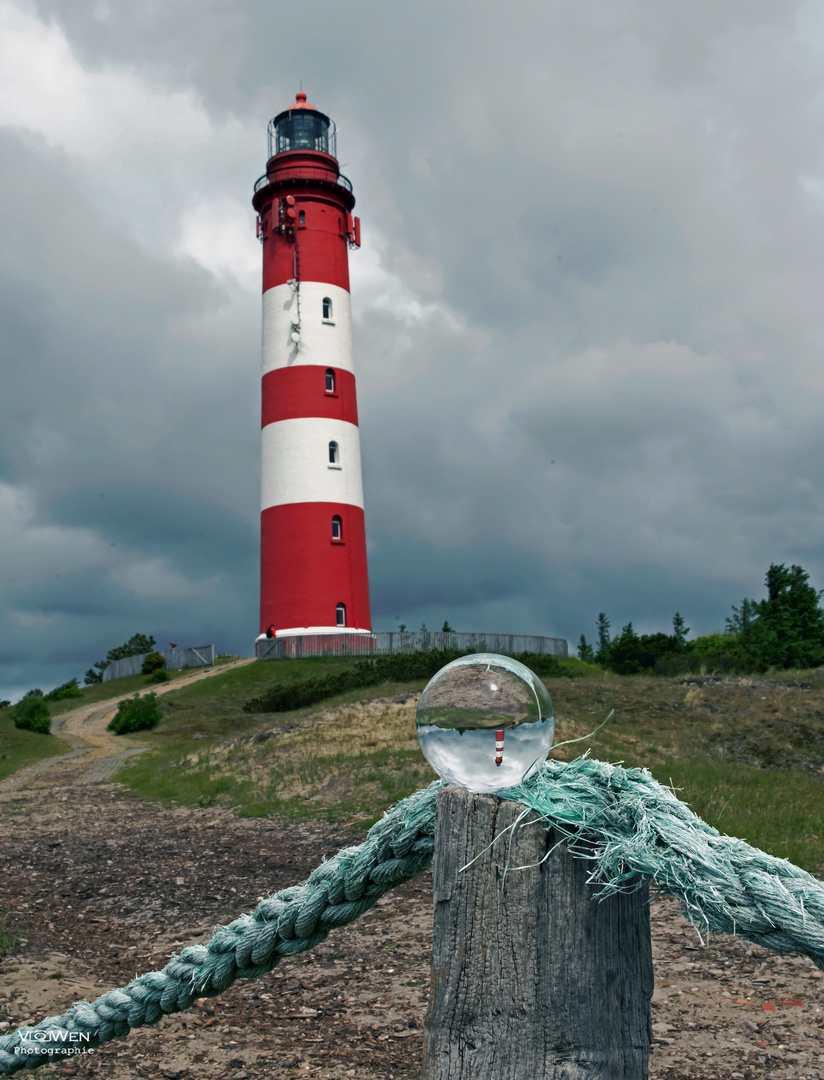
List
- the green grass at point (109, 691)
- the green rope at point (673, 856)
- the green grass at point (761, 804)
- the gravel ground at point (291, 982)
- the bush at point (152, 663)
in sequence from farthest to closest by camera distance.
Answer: the bush at point (152, 663) < the green grass at point (109, 691) < the green grass at point (761, 804) < the gravel ground at point (291, 982) < the green rope at point (673, 856)

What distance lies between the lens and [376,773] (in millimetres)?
Answer: 10867

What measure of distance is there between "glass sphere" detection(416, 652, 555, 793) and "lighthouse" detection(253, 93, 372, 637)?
1000 inches

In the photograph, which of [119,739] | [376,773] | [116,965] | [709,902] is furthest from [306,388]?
[709,902]

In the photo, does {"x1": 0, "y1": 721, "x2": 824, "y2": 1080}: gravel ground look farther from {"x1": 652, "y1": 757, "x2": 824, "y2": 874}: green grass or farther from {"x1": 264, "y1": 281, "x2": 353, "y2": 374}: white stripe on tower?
{"x1": 264, "y1": 281, "x2": 353, "y2": 374}: white stripe on tower

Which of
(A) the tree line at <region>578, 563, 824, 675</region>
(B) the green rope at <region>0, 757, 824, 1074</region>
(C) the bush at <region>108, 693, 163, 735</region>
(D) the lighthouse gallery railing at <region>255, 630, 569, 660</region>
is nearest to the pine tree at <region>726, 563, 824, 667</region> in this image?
(A) the tree line at <region>578, 563, 824, 675</region>

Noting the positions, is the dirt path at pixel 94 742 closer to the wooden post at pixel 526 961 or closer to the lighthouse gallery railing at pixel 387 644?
the lighthouse gallery railing at pixel 387 644

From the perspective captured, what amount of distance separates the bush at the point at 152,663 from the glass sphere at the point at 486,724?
34186 millimetres

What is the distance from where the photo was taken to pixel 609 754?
38.2 feet

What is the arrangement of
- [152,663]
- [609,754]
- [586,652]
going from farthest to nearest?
1. [586,652]
2. [152,663]
3. [609,754]

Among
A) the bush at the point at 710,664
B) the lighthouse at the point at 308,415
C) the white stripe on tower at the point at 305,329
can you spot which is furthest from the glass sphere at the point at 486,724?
the white stripe on tower at the point at 305,329

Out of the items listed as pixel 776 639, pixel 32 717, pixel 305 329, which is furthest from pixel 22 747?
pixel 776 639

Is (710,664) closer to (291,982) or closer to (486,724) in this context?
(291,982)

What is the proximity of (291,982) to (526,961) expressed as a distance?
4237mm

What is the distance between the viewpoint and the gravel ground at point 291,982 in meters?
3.93
